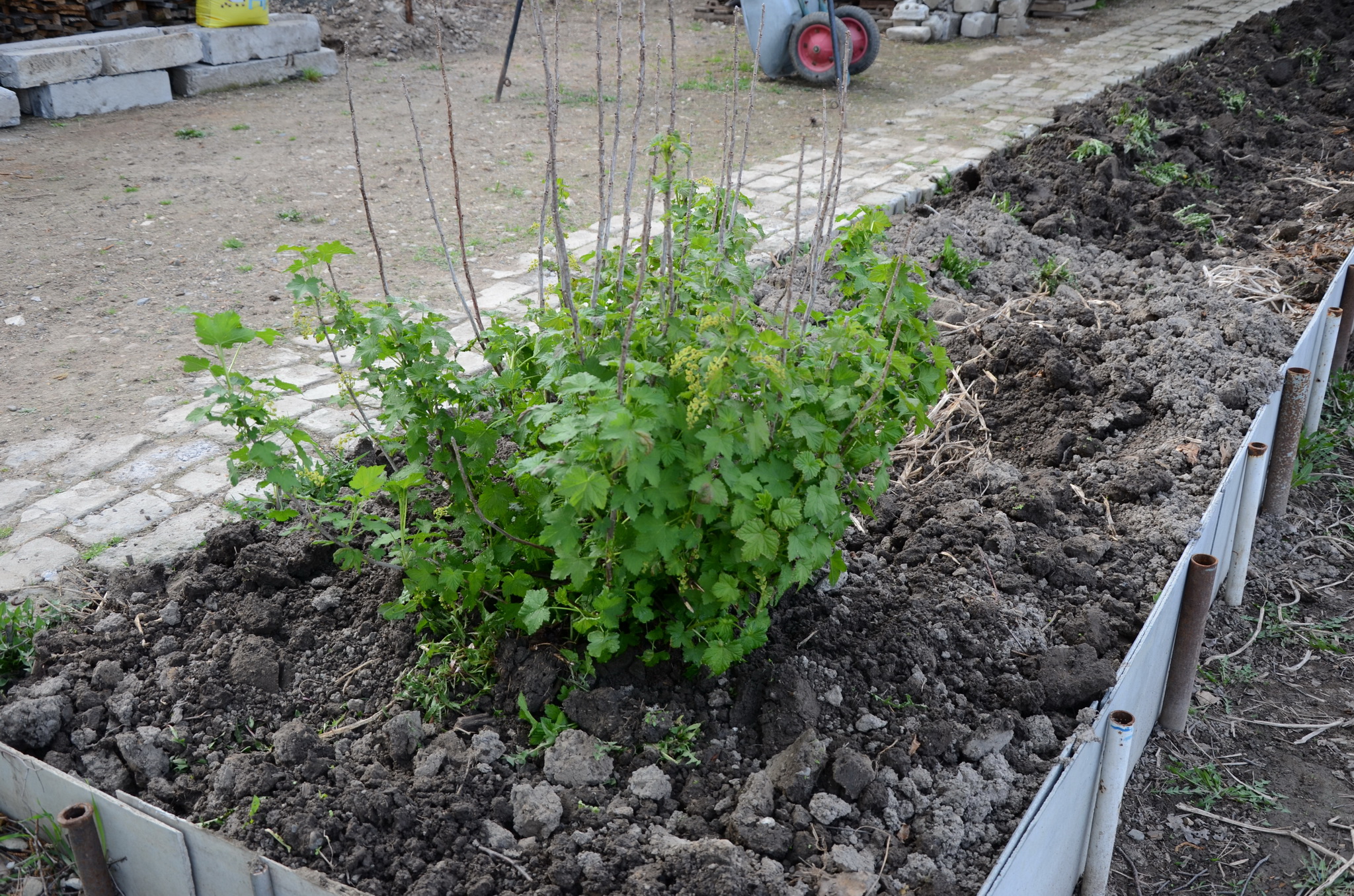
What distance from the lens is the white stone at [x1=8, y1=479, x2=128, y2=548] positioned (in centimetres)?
373

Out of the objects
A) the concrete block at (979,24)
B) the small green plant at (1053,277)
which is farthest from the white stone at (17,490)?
the concrete block at (979,24)

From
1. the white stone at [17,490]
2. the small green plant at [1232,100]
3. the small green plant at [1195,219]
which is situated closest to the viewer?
the white stone at [17,490]

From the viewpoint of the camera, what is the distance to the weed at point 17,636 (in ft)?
9.73

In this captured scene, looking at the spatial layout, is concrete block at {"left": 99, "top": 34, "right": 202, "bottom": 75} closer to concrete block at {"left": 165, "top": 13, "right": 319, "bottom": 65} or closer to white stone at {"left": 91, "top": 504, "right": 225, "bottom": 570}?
concrete block at {"left": 165, "top": 13, "right": 319, "bottom": 65}

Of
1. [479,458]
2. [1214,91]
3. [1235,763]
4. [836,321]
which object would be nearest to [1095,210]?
[1214,91]

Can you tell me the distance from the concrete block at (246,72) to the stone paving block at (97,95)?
176mm

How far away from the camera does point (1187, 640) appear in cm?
321

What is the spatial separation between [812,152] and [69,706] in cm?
705

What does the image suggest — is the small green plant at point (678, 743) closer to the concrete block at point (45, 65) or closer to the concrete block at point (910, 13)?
the concrete block at point (45, 65)

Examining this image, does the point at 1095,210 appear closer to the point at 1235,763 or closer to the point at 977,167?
the point at 977,167

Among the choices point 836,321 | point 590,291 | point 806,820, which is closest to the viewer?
point 806,820

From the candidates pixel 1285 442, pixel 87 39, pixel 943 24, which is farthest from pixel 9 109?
pixel 943 24

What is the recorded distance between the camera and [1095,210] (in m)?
6.48

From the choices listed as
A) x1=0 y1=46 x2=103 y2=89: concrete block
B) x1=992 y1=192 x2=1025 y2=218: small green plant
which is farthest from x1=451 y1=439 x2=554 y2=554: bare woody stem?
x1=0 y1=46 x2=103 y2=89: concrete block
